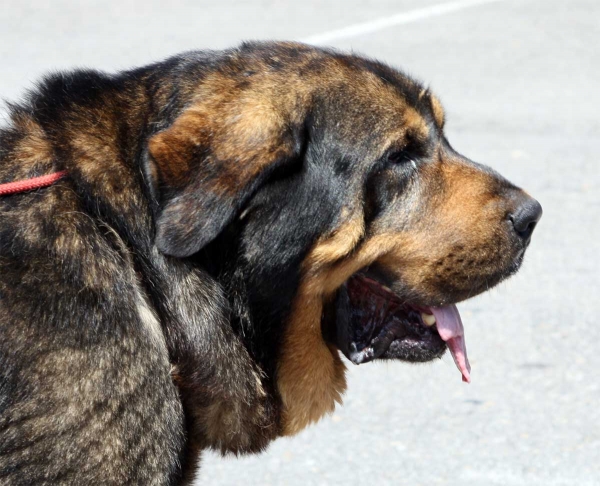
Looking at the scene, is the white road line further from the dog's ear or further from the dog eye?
the dog's ear

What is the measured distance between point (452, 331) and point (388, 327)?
0.20 m

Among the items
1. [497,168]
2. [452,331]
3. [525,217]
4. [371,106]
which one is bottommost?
[497,168]

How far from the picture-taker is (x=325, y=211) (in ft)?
9.32

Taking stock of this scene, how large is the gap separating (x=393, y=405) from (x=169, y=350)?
209cm

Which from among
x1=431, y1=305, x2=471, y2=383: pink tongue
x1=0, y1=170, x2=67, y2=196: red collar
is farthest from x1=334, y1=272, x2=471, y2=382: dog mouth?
x1=0, y1=170, x2=67, y2=196: red collar

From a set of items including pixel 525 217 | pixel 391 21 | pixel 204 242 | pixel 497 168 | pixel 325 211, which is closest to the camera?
pixel 204 242

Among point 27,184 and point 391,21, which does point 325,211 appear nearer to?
point 27,184

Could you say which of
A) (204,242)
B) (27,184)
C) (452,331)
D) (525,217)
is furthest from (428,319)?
(27,184)

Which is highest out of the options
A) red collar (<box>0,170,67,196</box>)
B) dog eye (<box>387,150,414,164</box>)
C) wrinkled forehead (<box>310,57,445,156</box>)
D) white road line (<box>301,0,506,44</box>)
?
red collar (<box>0,170,67,196</box>)

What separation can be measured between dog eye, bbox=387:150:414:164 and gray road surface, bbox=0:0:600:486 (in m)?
1.63

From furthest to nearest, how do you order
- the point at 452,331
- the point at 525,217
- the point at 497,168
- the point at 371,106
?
1. the point at 497,168
2. the point at 452,331
3. the point at 525,217
4. the point at 371,106

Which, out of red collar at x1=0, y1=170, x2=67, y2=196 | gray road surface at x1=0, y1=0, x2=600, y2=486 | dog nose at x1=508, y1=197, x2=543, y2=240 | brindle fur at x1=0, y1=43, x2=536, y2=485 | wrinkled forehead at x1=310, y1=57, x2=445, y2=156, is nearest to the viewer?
brindle fur at x1=0, y1=43, x2=536, y2=485

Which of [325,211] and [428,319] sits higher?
[325,211]

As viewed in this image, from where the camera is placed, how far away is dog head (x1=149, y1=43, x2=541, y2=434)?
270 cm
